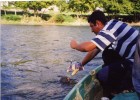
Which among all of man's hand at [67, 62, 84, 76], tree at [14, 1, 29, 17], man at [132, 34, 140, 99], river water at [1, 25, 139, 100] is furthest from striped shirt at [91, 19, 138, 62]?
tree at [14, 1, 29, 17]

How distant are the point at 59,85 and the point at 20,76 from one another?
2352 millimetres

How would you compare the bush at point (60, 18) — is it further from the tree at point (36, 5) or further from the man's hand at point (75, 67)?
the man's hand at point (75, 67)

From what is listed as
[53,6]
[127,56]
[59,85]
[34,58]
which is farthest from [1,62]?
[53,6]

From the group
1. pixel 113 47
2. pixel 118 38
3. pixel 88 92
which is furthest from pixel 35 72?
pixel 118 38

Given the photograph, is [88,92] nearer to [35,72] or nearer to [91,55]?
[91,55]

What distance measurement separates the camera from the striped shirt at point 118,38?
4.94 metres

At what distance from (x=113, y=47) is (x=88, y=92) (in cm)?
200

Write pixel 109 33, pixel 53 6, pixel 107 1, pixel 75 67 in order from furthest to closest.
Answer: pixel 53 6 < pixel 107 1 < pixel 75 67 < pixel 109 33

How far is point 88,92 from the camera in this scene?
22.8ft

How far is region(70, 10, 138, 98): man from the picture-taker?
4949 millimetres

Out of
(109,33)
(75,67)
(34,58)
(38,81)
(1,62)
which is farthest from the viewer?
(34,58)

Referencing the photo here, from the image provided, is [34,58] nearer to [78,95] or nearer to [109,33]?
[78,95]

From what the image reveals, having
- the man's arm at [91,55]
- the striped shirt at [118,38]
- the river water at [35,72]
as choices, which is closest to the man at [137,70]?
the striped shirt at [118,38]

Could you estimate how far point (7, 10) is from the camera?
226 ft
